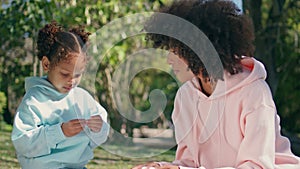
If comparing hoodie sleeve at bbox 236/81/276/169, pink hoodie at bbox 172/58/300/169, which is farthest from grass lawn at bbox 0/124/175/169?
hoodie sleeve at bbox 236/81/276/169

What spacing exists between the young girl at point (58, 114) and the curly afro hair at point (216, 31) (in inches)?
28.1

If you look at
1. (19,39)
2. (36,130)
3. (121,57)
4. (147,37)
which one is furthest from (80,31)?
(19,39)

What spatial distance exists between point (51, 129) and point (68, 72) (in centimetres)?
31

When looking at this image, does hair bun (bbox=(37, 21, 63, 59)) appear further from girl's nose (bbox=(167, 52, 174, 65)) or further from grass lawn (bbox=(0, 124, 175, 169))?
grass lawn (bbox=(0, 124, 175, 169))

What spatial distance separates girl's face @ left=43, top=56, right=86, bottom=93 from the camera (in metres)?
3.00

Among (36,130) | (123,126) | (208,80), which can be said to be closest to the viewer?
Result: (208,80)

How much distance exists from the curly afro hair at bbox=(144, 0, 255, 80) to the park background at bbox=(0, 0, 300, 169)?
8.22ft

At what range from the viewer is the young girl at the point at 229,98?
7.31 ft

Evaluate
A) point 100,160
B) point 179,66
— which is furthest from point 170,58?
point 100,160

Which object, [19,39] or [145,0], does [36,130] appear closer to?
[145,0]

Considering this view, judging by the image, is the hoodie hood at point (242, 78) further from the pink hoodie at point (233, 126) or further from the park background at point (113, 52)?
the park background at point (113, 52)

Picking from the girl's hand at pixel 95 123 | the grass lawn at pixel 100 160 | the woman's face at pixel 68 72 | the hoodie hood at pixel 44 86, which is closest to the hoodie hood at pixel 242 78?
the girl's hand at pixel 95 123

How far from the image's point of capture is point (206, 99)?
8.07 ft

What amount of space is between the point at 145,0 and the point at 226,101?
4.96 m
